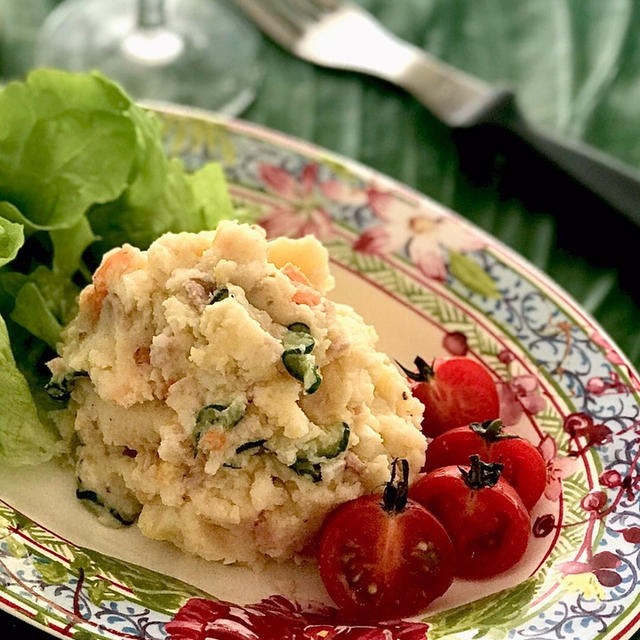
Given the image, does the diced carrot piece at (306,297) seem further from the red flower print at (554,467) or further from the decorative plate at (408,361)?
the red flower print at (554,467)

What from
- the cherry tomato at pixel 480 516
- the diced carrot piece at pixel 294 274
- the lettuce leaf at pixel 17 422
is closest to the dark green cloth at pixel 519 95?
the cherry tomato at pixel 480 516

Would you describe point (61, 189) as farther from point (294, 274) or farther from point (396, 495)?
point (396, 495)

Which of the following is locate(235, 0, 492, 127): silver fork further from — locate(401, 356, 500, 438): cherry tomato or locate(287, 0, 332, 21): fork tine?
locate(401, 356, 500, 438): cherry tomato

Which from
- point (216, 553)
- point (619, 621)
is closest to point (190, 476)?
point (216, 553)

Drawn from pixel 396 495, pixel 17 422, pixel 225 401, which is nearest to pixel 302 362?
pixel 225 401

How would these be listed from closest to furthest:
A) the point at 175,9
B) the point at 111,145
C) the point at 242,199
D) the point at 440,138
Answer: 1. the point at 111,145
2. the point at 242,199
3. the point at 440,138
4. the point at 175,9

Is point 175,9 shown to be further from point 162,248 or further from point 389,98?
point 162,248
